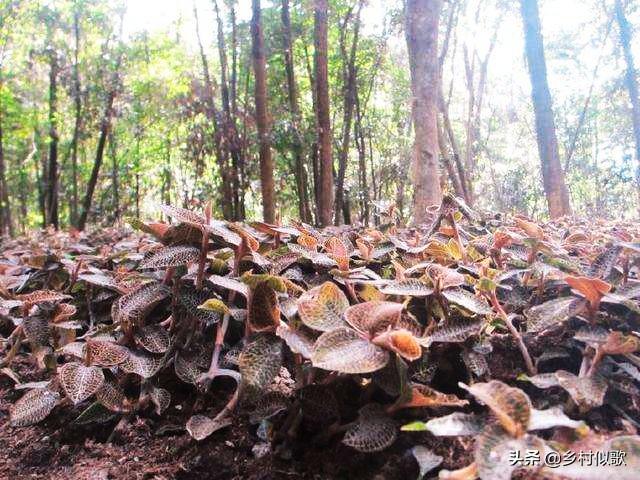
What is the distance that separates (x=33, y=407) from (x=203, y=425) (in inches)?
14.0

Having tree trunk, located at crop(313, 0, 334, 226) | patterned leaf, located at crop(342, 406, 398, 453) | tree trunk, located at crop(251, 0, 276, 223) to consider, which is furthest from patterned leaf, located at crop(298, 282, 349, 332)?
tree trunk, located at crop(313, 0, 334, 226)

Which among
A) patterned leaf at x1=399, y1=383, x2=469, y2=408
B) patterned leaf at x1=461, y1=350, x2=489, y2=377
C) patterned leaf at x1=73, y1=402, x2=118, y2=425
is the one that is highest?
patterned leaf at x1=461, y1=350, x2=489, y2=377

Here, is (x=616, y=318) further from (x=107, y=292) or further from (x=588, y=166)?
(x=588, y=166)

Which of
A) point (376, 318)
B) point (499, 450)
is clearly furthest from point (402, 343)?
point (499, 450)

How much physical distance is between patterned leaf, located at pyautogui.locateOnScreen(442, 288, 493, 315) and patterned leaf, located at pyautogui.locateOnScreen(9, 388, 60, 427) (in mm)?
744

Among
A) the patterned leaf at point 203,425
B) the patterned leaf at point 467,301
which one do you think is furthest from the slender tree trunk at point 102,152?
the patterned leaf at point 467,301

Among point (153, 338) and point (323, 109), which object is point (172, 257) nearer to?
point (153, 338)

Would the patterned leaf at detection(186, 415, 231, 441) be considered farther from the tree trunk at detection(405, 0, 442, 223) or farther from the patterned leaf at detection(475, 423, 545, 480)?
the tree trunk at detection(405, 0, 442, 223)

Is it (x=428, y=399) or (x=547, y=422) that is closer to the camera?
(x=547, y=422)

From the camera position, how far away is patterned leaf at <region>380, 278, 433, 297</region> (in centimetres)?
79

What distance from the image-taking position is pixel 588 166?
20766 mm

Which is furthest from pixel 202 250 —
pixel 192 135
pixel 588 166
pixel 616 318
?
pixel 588 166

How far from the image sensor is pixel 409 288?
82cm

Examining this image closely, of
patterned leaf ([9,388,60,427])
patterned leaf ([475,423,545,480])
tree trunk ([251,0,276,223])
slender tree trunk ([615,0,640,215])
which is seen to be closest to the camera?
patterned leaf ([475,423,545,480])
